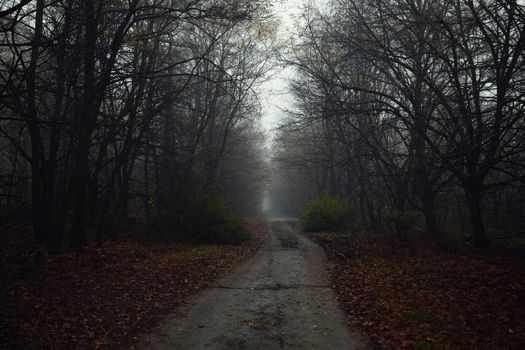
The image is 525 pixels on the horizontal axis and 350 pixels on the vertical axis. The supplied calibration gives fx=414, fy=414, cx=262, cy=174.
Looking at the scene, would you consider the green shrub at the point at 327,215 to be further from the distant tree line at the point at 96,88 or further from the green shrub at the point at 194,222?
the green shrub at the point at 194,222

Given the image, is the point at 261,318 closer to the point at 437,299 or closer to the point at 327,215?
the point at 437,299

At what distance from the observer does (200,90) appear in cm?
2397

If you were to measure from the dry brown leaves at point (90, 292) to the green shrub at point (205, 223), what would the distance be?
14.7 ft

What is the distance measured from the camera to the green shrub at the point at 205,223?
721 inches

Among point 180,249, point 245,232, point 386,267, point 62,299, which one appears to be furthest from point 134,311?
point 245,232

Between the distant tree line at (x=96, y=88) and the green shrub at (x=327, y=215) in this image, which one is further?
the green shrub at (x=327, y=215)

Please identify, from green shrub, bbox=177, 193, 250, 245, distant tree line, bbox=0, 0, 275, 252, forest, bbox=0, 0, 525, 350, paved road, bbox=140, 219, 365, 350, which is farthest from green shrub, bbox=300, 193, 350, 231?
paved road, bbox=140, 219, 365, 350

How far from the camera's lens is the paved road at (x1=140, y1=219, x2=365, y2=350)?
6.14 metres

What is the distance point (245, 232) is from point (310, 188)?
1365 inches

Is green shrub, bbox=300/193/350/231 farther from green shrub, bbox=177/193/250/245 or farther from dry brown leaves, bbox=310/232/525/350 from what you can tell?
dry brown leaves, bbox=310/232/525/350

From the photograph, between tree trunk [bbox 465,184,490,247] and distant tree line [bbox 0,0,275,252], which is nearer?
distant tree line [bbox 0,0,275,252]

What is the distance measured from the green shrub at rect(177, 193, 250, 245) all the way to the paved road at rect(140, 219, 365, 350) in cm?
681

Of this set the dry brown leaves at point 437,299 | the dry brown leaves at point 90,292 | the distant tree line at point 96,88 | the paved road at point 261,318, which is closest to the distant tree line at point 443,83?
the dry brown leaves at point 437,299

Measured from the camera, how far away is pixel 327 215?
25875 mm
